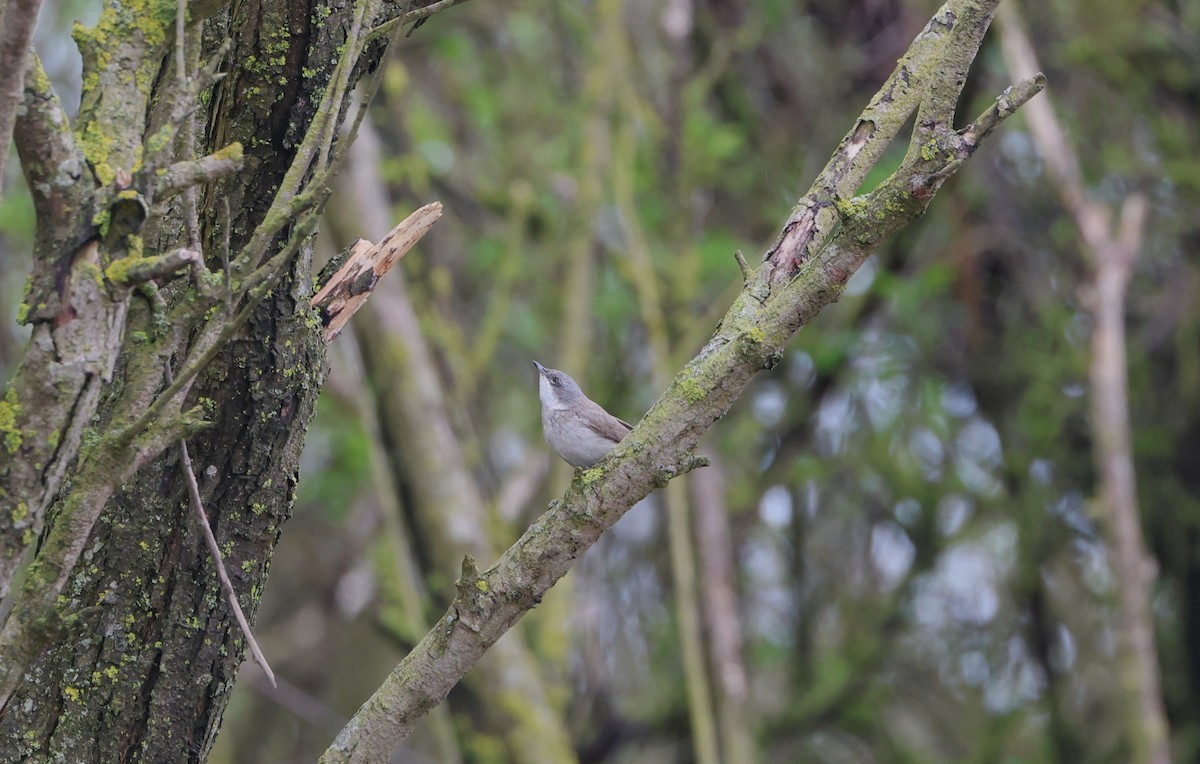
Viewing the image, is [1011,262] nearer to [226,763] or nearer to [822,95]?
[822,95]

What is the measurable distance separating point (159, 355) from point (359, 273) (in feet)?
2.56

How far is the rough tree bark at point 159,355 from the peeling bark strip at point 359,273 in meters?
0.21

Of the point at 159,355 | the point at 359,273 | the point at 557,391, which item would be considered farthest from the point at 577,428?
the point at 159,355

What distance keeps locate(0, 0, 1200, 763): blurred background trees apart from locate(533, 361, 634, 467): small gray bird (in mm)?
1754

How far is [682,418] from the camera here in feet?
7.03

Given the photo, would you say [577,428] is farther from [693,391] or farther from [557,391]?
[693,391]

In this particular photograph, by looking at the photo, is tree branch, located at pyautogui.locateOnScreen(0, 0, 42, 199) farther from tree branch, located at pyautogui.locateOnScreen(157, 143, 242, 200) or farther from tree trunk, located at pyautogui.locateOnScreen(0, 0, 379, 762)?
tree trunk, located at pyautogui.locateOnScreen(0, 0, 379, 762)

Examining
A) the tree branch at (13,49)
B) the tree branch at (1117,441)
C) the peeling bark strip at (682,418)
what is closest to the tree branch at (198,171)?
the tree branch at (13,49)

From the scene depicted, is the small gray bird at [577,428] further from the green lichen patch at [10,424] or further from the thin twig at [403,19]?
the green lichen patch at [10,424]

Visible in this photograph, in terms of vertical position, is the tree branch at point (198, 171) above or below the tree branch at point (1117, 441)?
above

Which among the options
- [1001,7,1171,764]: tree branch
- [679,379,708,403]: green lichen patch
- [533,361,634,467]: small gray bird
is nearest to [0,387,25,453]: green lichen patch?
[679,379,708,403]: green lichen patch

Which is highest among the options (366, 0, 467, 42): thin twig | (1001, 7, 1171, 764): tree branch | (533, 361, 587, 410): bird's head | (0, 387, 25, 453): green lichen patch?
(366, 0, 467, 42): thin twig

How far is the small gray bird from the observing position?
4773 mm

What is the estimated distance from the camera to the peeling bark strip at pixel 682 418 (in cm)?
209
